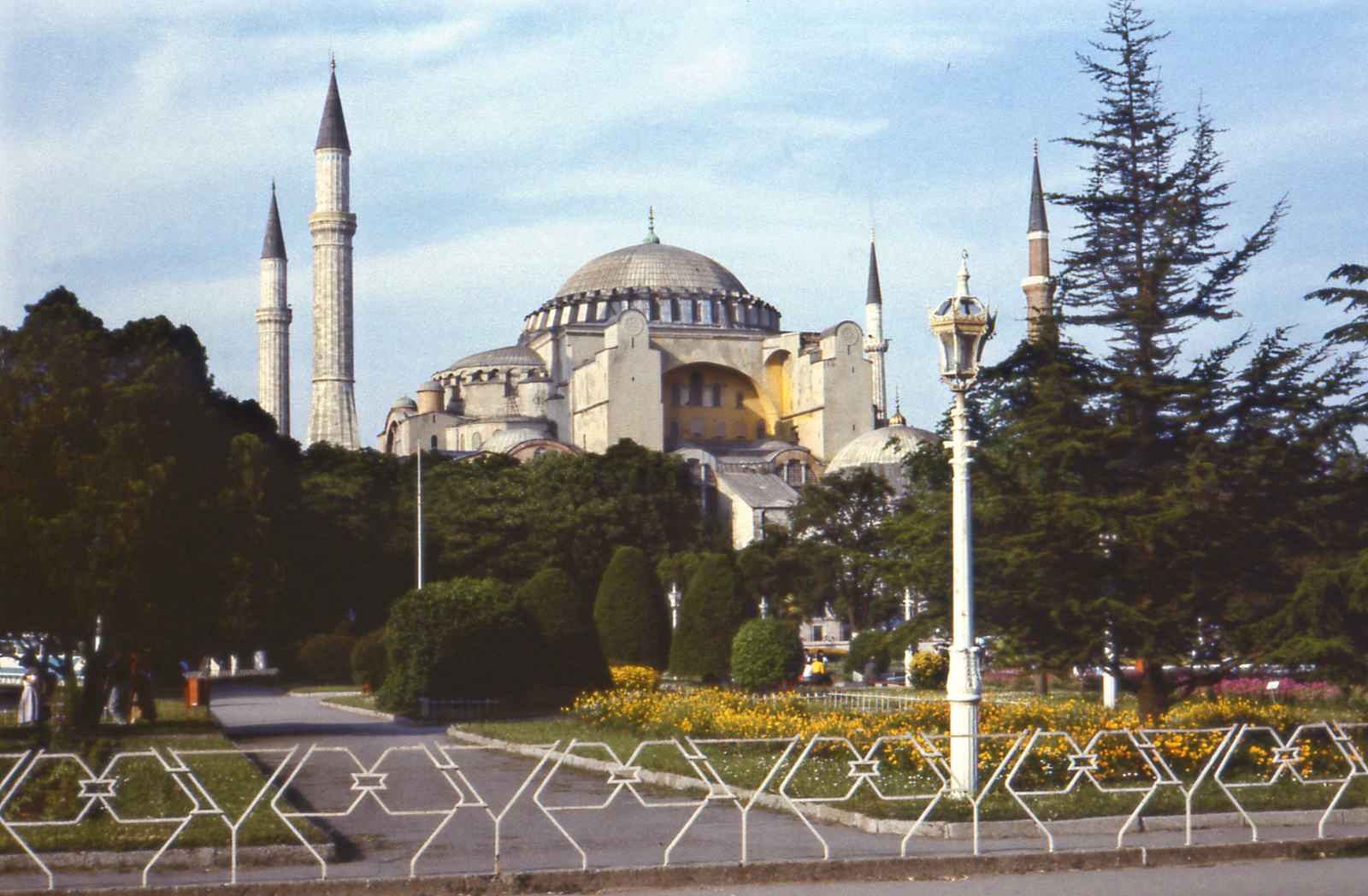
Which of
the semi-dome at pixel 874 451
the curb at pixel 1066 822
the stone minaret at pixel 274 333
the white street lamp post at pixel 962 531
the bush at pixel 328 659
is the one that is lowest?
the bush at pixel 328 659

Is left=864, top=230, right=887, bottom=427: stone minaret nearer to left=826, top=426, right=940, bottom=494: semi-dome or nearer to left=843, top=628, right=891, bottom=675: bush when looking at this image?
left=826, top=426, right=940, bottom=494: semi-dome

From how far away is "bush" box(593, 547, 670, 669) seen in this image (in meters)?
31.1

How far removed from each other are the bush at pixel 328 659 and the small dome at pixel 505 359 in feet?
175

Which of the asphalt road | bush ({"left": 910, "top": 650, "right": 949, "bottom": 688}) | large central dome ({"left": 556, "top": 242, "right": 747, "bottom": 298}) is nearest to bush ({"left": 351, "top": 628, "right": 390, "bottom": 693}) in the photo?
bush ({"left": 910, "top": 650, "right": 949, "bottom": 688})

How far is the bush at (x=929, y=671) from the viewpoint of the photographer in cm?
3100

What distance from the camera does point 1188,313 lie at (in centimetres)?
1666

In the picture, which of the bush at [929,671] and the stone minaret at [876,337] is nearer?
the bush at [929,671]

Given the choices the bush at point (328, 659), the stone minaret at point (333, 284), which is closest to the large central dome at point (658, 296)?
the stone minaret at point (333, 284)

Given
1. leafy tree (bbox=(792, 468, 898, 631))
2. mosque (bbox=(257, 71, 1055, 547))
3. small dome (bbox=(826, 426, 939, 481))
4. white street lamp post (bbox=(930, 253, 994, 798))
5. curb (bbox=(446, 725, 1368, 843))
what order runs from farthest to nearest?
1. small dome (bbox=(826, 426, 939, 481))
2. mosque (bbox=(257, 71, 1055, 547))
3. leafy tree (bbox=(792, 468, 898, 631))
4. white street lamp post (bbox=(930, 253, 994, 798))
5. curb (bbox=(446, 725, 1368, 843))

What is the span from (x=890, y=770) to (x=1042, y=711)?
3373 mm

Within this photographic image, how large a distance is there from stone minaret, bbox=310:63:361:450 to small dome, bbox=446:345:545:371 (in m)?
19.2

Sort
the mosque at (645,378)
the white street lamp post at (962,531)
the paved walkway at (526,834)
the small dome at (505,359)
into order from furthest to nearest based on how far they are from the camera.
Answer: the small dome at (505,359) < the mosque at (645,378) < the white street lamp post at (962,531) < the paved walkway at (526,834)

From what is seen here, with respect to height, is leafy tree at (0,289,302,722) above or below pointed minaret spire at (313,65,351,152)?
below

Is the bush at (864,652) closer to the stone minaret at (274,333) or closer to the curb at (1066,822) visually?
the curb at (1066,822)
